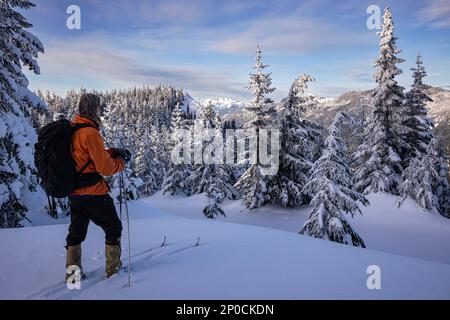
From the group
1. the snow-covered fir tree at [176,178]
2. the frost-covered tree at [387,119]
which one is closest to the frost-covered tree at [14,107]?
the frost-covered tree at [387,119]

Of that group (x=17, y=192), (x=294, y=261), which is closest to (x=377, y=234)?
(x=294, y=261)

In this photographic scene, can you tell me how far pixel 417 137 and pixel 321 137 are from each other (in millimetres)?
7939

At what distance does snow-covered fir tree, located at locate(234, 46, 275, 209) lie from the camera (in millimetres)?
25891

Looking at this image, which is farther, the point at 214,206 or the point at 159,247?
the point at 214,206

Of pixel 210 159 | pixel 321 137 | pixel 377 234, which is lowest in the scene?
pixel 377 234

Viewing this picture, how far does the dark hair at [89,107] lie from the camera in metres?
4.00

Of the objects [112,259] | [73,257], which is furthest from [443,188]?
[73,257]

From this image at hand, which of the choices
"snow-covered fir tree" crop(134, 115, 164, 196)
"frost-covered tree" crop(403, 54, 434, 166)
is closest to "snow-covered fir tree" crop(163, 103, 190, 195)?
"snow-covered fir tree" crop(134, 115, 164, 196)

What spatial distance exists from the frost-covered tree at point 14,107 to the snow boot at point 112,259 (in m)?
8.08

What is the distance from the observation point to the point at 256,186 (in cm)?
2595

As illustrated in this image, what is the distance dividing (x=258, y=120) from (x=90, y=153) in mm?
23157

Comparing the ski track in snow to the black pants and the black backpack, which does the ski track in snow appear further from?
the black backpack

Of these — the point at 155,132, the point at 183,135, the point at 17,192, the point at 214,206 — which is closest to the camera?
the point at 17,192
